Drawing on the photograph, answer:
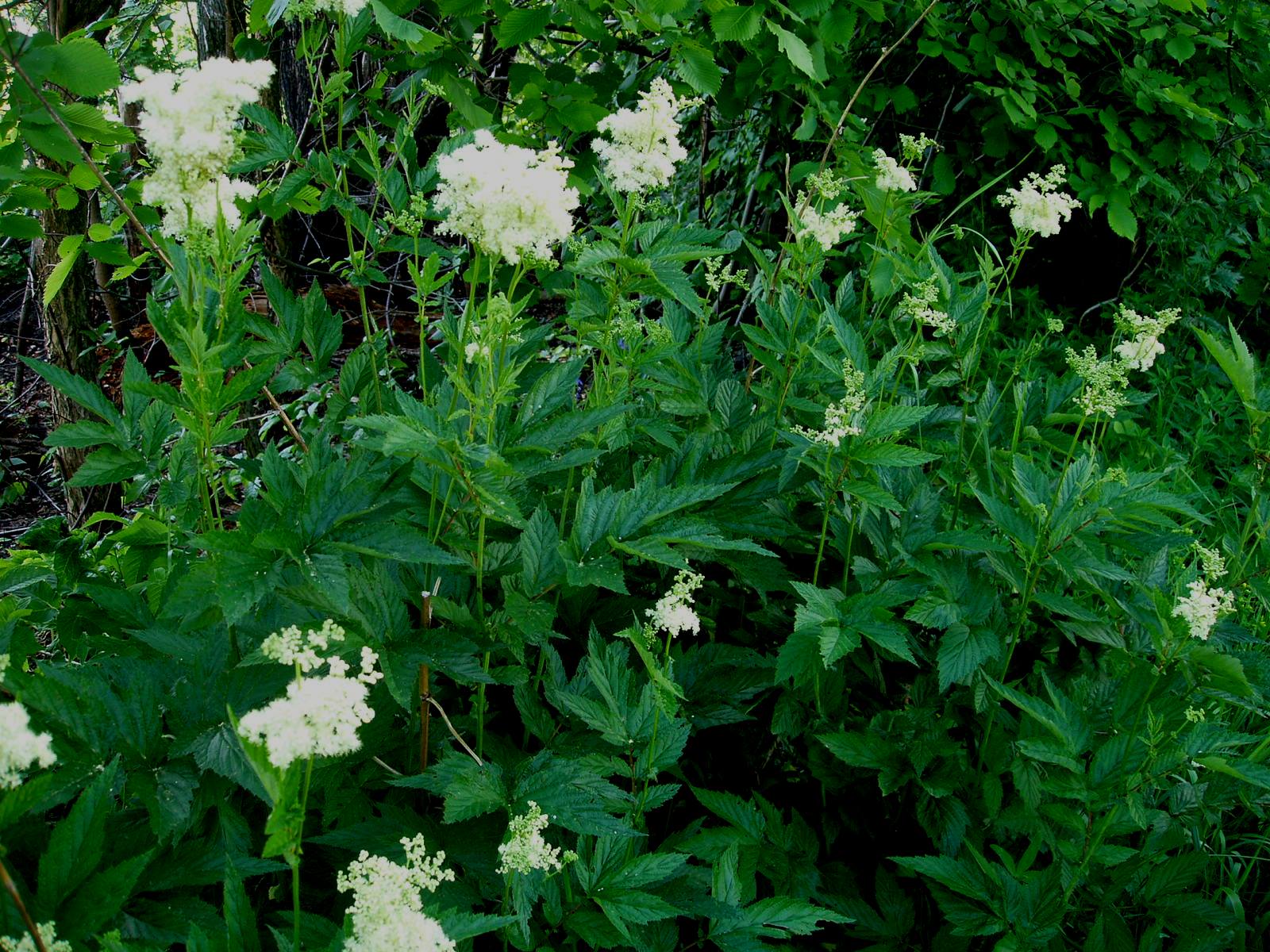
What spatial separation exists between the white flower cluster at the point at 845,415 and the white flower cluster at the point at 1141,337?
53cm

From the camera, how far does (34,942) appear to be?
3.16ft

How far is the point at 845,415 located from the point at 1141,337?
694 mm

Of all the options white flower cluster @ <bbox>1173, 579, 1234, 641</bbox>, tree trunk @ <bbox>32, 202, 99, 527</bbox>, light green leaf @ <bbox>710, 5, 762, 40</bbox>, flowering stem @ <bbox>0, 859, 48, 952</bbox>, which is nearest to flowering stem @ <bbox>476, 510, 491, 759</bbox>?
flowering stem @ <bbox>0, 859, 48, 952</bbox>

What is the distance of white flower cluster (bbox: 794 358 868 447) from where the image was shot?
174 cm

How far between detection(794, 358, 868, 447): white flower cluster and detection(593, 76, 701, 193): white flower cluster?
20.9 inches

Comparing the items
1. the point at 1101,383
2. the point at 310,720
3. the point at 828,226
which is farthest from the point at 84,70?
the point at 1101,383

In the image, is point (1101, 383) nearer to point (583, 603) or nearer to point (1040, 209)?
point (1040, 209)

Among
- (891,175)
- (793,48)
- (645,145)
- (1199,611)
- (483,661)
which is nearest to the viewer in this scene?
(1199,611)

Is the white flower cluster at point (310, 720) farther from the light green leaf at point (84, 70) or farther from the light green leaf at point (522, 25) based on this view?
the light green leaf at point (522, 25)

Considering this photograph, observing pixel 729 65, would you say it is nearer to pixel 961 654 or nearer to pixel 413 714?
pixel 961 654

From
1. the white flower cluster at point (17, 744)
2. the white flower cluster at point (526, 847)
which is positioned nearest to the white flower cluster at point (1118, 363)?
the white flower cluster at point (526, 847)

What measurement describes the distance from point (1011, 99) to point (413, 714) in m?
3.44

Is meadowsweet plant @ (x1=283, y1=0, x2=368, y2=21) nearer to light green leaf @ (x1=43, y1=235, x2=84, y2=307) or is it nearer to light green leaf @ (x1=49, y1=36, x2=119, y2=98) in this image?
light green leaf @ (x1=49, y1=36, x2=119, y2=98)

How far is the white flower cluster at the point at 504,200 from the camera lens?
1345 millimetres
